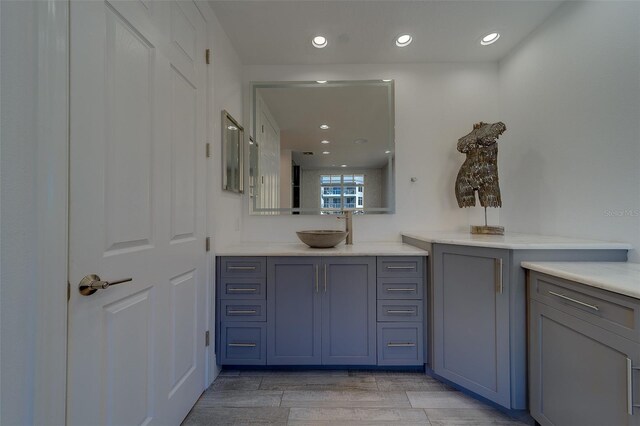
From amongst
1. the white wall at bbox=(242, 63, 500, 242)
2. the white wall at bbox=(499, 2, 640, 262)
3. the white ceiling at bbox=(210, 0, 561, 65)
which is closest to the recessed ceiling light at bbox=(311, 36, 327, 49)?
the white ceiling at bbox=(210, 0, 561, 65)

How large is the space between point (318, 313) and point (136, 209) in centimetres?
134

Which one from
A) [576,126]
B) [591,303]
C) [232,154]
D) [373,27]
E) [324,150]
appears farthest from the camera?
[324,150]

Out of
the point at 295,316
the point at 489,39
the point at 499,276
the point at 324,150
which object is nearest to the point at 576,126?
the point at 489,39

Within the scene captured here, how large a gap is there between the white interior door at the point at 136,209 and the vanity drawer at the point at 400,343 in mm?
1278

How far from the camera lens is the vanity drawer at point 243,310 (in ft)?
6.25

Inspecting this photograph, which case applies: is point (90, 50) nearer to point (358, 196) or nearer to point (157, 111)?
point (157, 111)

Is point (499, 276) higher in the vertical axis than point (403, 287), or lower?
higher

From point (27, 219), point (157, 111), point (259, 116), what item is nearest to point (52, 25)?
point (157, 111)

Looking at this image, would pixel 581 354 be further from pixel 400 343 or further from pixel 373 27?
pixel 373 27

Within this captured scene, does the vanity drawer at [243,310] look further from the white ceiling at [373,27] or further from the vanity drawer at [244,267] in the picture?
the white ceiling at [373,27]

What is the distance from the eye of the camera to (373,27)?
2.04 metres

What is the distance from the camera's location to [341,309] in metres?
1.91

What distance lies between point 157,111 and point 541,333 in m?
2.31

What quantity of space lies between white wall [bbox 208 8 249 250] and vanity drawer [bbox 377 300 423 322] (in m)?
1.33
